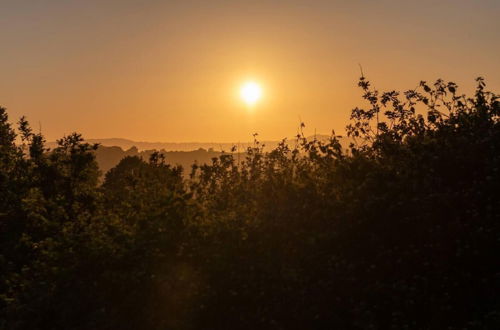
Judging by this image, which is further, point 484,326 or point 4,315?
point 4,315

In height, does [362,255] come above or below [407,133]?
below

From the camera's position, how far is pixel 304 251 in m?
10.6

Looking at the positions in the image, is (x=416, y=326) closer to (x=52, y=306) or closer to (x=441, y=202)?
(x=441, y=202)

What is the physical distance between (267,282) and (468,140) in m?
6.55

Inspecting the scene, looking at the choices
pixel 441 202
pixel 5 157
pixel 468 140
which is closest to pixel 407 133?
pixel 468 140

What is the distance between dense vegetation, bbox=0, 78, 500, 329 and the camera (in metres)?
9.27

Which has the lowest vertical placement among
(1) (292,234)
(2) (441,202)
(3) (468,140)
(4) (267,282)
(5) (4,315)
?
(5) (4,315)

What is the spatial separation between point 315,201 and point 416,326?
4076 mm

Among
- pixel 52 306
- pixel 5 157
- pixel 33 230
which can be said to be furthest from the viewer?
pixel 5 157

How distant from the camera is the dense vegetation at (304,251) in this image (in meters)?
9.27

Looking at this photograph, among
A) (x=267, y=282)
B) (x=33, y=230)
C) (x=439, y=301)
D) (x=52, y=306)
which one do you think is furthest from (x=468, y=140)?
(x=33, y=230)

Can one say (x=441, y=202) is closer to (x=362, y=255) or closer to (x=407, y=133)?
(x=362, y=255)

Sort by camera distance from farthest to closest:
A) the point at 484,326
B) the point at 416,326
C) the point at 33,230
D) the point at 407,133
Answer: the point at 33,230 < the point at 407,133 < the point at 416,326 < the point at 484,326

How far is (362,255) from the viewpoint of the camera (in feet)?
A: 34.3
